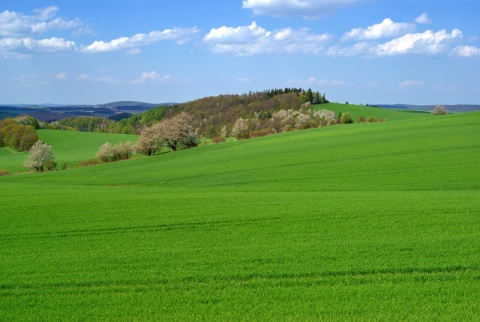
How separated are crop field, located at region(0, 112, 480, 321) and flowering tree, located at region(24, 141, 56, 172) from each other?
3769 centimetres

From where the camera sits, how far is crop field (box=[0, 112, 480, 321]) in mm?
9227

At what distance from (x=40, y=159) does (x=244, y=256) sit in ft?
182

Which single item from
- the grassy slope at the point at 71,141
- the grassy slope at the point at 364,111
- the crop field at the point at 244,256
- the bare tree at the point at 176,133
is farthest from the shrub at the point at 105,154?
the grassy slope at the point at 364,111

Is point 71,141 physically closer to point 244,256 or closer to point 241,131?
point 241,131

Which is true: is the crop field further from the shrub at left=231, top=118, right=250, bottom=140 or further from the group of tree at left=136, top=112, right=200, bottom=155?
the shrub at left=231, top=118, right=250, bottom=140

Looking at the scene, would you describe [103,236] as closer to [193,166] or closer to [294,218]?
[294,218]

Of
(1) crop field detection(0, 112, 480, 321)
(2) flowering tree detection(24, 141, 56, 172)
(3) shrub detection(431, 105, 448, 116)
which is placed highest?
(3) shrub detection(431, 105, 448, 116)

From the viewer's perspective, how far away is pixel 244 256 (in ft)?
40.2

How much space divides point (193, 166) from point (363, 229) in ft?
99.0

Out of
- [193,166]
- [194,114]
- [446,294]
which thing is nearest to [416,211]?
[446,294]

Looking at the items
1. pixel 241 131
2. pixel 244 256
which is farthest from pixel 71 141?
pixel 244 256

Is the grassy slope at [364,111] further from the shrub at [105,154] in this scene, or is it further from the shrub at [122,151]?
the shrub at [105,154]

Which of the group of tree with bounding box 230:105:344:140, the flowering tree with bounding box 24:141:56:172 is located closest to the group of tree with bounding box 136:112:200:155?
the flowering tree with bounding box 24:141:56:172

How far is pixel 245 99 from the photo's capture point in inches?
6117
